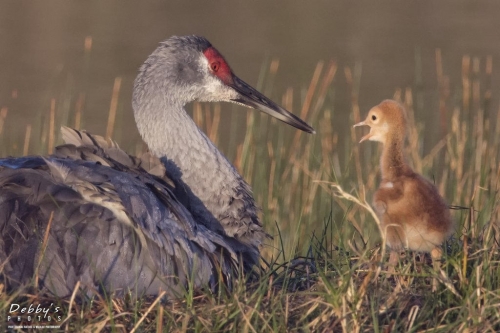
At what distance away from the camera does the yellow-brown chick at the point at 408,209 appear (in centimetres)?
420

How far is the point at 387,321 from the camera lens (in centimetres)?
373

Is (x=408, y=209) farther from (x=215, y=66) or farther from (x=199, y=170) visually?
(x=215, y=66)

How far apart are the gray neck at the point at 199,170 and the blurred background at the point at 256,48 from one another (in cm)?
256

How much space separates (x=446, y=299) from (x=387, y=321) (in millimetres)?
294

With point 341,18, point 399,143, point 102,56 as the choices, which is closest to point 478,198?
point 399,143

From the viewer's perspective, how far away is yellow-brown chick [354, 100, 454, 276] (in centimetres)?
420

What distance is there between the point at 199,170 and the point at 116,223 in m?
0.85

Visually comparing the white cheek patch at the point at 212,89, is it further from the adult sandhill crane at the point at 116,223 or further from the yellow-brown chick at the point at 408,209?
the yellow-brown chick at the point at 408,209

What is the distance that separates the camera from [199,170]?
513cm

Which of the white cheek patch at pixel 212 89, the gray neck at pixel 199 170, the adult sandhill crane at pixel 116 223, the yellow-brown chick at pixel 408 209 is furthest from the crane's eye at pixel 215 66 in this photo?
the yellow-brown chick at pixel 408 209

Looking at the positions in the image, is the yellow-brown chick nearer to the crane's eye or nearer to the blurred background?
the crane's eye

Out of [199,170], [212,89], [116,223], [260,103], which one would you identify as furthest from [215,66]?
[116,223]

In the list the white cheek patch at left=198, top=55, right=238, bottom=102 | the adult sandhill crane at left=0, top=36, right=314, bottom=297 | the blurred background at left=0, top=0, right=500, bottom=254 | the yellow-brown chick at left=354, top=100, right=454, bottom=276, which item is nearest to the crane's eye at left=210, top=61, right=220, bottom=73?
the white cheek patch at left=198, top=55, right=238, bottom=102

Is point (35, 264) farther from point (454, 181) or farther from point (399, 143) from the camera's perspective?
point (454, 181)
